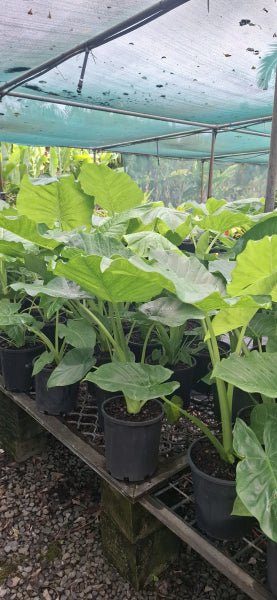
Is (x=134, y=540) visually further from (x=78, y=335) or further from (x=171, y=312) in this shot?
(x=171, y=312)

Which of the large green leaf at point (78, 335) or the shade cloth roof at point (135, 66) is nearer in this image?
the large green leaf at point (78, 335)

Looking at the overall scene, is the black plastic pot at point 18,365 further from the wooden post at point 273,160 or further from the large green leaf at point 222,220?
the wooden post at point 273,160

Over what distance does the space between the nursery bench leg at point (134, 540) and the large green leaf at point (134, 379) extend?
1.21ft

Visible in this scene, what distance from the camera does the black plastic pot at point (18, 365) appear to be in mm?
1648

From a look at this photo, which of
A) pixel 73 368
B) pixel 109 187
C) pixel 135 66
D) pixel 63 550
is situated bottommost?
pixel 63 550

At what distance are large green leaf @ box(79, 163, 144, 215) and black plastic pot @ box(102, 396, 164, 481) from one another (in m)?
0.73

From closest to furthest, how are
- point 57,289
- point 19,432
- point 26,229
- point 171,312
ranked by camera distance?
point 171,312, point 57,289, point 26,229, point 19,432

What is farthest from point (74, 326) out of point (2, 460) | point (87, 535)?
point (2, 460)

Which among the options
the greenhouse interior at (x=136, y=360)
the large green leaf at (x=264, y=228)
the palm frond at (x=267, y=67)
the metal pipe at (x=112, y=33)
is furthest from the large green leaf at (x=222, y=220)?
the palm frond at (x=267, y=67)

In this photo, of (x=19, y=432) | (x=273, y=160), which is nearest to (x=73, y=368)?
(x=19, y=432)

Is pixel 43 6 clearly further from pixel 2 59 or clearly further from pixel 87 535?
pixel 87 535

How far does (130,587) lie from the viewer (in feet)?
4.13

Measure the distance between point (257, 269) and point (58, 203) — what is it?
85cm

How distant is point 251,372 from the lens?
81 centimetres
